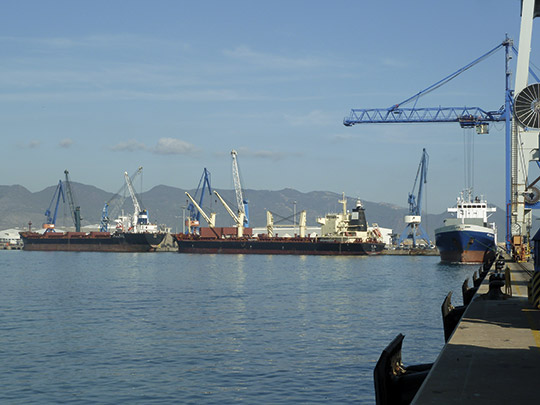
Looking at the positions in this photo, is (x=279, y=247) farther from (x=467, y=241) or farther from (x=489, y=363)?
(x=489, y=363)

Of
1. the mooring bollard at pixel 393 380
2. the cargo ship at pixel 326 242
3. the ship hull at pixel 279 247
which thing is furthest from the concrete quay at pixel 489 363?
the cargo ship at pixel 326 242

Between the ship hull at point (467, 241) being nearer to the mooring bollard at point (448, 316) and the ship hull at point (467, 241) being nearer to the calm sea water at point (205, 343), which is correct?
the calm sea water at point (205, 343)

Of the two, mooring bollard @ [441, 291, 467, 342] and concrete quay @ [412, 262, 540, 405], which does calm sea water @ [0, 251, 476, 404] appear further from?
concrete quay @ [412, 262, 540, 405]

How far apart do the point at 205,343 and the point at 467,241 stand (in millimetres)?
75174

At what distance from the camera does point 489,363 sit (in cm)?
1580

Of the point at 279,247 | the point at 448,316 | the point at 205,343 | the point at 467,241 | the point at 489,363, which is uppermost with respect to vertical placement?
the point at 467,241

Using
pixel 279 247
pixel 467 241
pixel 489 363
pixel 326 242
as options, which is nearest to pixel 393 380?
pixel 489 363

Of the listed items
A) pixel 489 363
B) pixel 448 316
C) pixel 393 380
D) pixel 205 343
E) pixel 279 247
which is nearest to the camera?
pixel 393 380

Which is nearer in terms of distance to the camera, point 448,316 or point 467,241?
point 448,316

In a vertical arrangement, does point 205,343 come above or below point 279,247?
below

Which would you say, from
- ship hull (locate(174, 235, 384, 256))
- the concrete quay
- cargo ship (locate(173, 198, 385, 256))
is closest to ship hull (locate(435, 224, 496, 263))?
ship hull (locate(174, 235, 384, 256))

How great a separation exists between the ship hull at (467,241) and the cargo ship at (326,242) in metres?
59.4

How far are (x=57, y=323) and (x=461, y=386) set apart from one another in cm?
3140

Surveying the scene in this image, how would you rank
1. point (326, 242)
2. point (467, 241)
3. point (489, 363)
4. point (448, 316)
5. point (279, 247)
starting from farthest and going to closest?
point (279, 247) → point (326, 242) → point (467, 241) → point (448, 316) → point (489, 363)
